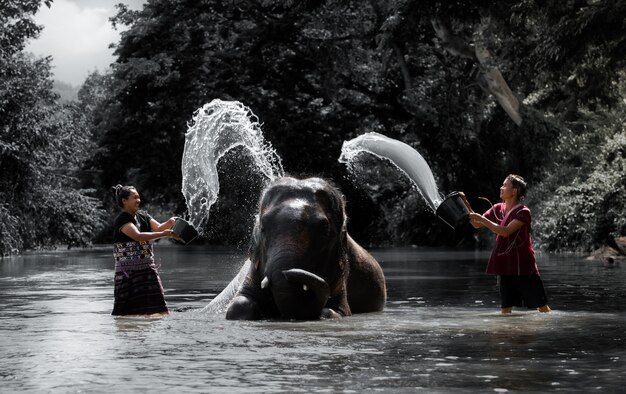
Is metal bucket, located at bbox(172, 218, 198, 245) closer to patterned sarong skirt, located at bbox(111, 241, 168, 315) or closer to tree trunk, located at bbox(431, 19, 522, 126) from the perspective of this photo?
patterned sarong skirt, located at bbox(111, 241, 168, 315)

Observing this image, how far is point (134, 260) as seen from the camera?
16.7 meters

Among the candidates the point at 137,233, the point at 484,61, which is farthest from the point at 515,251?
the point at 484,61

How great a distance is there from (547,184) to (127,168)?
59.6 feet

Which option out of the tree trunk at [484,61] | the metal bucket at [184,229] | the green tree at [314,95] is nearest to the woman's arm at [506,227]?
the metal bucket at [184,229]

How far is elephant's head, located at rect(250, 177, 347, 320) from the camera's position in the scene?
52.4ft

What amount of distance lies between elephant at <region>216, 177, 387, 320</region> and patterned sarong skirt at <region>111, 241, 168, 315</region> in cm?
98

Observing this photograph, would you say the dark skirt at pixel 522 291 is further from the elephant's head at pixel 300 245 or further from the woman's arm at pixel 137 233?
the woman's arm at pixel 137 233

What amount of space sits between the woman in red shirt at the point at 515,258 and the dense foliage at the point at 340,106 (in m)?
29.3

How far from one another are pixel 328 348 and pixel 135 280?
4.55 m

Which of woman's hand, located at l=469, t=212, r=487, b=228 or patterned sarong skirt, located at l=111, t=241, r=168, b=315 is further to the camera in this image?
patterned sarong skirt, located at l=111, t=241, r=168, b=315

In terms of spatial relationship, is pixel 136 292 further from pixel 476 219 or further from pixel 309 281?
pixel 476 219

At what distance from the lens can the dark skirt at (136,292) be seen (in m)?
16.7

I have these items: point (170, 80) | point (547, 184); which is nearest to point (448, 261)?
point (547, 184)

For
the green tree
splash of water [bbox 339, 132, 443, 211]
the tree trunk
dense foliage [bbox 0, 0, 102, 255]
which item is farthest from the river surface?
the green tree
